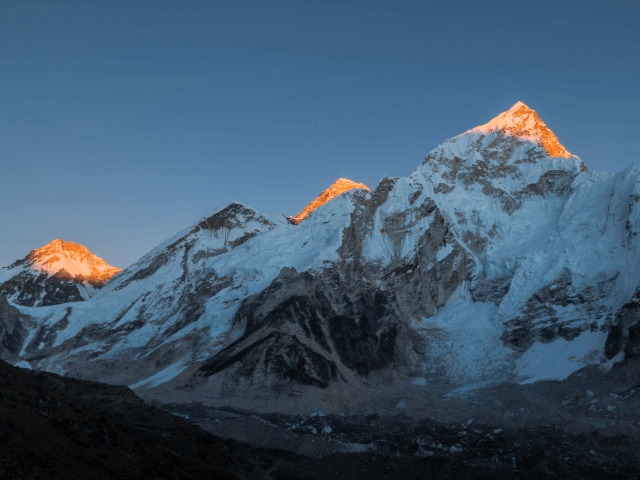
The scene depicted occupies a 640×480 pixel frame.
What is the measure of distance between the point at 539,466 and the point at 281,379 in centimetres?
9540

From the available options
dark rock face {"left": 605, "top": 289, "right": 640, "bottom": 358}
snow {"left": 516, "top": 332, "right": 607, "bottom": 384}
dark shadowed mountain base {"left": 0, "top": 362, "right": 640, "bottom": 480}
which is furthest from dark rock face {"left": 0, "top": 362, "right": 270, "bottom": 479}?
dark rock face {"left": 605, "top": 289, "right": 640, "bottom": 358}

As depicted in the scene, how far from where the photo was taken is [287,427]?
159500 mm

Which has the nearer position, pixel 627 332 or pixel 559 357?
pixel 627 332

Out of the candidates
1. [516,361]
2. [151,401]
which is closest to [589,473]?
Answer: [516,361]

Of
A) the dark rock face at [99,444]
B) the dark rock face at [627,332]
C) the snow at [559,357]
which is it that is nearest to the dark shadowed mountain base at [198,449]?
the dark rock face at [99,444]

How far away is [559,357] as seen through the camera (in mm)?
186875

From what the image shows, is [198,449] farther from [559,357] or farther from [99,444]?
[559,357]

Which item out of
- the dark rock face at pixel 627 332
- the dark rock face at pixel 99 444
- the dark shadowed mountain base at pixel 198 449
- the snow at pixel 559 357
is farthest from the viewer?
the snow at pixel 559 357

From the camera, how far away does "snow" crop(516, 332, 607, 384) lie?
178750mm

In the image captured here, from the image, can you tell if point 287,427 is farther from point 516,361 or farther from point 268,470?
point 516,361

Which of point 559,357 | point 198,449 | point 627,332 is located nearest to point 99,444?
point 198,449

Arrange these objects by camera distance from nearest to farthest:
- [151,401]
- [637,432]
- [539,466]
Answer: [539,466] < [637,432] < [151,401]

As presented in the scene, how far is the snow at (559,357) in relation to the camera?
586ft

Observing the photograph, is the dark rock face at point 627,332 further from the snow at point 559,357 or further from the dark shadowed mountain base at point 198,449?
the dark shadowed mountain base at point 198,449
